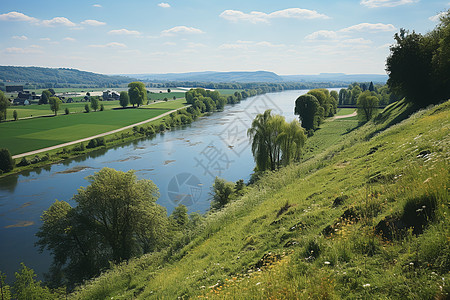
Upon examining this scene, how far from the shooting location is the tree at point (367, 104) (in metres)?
54.8

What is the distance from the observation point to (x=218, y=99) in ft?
443

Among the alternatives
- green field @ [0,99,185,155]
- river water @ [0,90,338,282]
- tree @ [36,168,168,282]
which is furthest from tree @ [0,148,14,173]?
tree @ [36,168,168,282]

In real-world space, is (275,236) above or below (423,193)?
below

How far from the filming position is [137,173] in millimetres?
41594

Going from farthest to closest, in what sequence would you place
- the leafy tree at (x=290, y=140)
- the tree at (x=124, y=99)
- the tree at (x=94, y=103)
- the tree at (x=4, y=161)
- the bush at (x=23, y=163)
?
the tree at (x=124, y=99), the tree at (x=94, y=103), the bush at (x=23, y=163), the tree at (x=4, y=161), the leafy tree at (x=290, y=140)

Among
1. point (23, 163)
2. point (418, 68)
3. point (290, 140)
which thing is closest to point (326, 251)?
point (290, 140)

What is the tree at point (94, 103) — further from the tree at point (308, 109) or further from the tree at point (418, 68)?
the tree at point (418, 68)

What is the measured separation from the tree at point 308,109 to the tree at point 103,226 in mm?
48284

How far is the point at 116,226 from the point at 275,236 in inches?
640

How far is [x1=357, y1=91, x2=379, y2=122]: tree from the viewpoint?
5481 centimetres

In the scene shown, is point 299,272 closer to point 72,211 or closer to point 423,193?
point 423,193

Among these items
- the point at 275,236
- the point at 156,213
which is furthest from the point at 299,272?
the point at 156,213

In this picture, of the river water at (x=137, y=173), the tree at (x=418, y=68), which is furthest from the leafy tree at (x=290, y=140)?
the tree at (x=418, y=68)

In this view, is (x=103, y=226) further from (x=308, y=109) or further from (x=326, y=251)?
(x=308, y=109)
